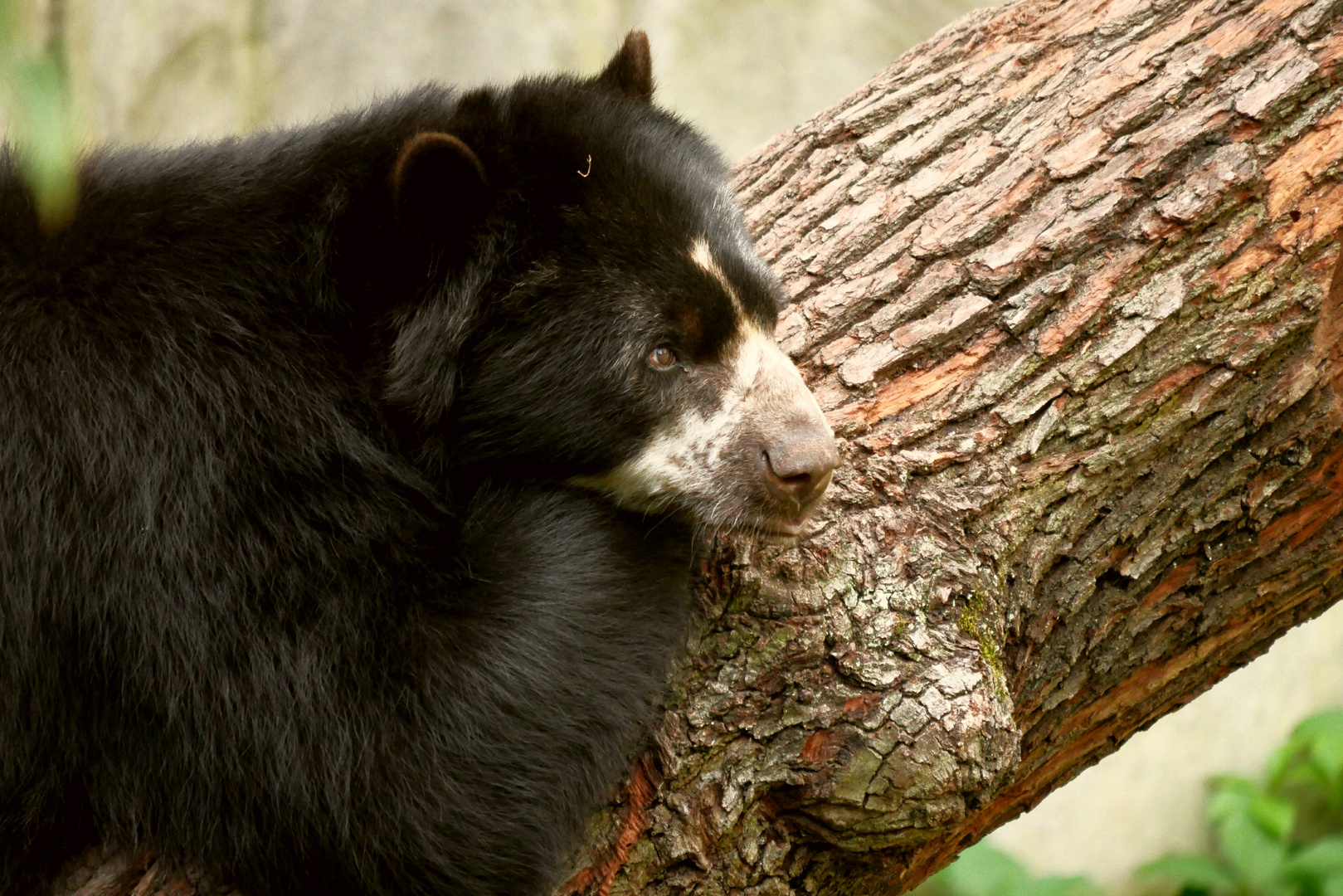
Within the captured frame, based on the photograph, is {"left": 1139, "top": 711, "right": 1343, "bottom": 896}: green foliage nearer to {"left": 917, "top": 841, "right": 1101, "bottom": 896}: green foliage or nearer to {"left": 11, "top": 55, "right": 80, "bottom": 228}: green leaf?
{"left": 917, "top": 841, "right": 1101, "bottom": 896}: green foliage

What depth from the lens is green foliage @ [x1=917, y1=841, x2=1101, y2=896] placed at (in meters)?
5.97

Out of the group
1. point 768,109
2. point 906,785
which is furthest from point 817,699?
point 768,109

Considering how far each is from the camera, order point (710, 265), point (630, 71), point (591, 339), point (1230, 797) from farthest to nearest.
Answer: point (1230, 797) < point (630, 71) < point (710, 265) < point (591, 339)

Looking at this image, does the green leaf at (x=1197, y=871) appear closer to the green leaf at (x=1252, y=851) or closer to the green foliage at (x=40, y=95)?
the green leaf at (x=1252, y=851)

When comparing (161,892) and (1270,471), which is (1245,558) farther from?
(161,892)

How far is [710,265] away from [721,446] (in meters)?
0.39

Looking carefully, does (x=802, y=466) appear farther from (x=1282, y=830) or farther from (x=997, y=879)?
(x=1282, y=830)

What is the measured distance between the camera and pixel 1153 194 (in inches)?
110

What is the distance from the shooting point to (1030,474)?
8.58 ft

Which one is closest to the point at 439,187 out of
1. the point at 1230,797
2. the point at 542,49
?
the point at 1230,797

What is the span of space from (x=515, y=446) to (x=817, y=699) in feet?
2.65

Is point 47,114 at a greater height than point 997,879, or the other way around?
point 47,114

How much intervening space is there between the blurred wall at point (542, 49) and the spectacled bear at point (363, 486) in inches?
250

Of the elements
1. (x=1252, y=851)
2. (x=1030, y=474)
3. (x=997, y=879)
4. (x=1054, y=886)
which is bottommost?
(x=1252, y=851)
